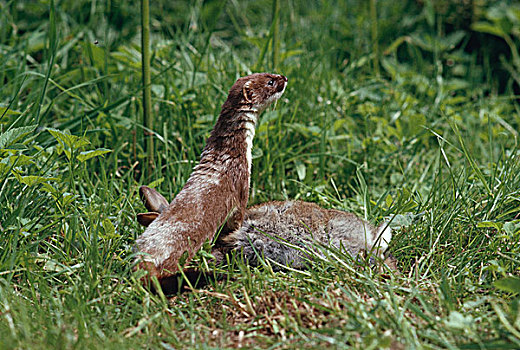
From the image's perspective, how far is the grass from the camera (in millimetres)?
2463

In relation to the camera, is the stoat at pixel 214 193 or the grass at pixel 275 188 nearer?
the grass at pixel 275 188

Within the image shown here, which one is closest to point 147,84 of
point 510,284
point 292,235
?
point 292,235

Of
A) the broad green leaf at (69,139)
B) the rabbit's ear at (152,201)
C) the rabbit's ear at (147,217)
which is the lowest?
the rabbit's ear at (147,217)

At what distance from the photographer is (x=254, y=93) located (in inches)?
135

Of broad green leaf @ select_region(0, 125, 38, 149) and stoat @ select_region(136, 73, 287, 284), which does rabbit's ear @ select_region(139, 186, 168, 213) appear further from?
broad green leaf @ select_region(0, 125, 38, 149)

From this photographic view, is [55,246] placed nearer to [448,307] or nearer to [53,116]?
[53,116]

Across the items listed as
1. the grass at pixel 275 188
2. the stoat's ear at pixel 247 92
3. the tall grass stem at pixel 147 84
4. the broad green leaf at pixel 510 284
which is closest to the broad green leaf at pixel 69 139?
the grass at pixel 275 188

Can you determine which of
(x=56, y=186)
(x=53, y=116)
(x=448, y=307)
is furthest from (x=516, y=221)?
(x=53, y=116)

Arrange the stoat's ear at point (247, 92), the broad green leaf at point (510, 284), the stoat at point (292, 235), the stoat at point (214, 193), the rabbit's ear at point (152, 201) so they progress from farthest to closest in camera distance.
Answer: the stoat's ear at point (247, 92), the rabbit's ear at point (152, 201), the stoat at point (292, 235), the stoat at point (214, 193), the broad green leaf at point (510, 284)

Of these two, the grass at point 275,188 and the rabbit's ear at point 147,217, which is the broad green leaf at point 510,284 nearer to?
the grass at point 275,188

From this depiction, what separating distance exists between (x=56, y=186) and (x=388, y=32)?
453 centimetres

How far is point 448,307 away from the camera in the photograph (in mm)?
2428

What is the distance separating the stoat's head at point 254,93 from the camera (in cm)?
338

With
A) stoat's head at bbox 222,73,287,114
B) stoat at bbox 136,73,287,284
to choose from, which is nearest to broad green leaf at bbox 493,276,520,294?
stoat at bbox 136,73,287,284
